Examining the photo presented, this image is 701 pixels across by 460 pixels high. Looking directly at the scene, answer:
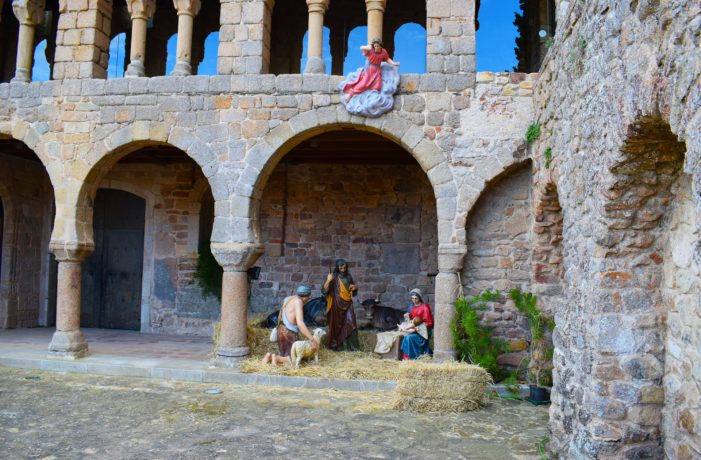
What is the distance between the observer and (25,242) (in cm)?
1194

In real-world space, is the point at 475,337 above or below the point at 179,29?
below

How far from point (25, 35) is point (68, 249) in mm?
3387

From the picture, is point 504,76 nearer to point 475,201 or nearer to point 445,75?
point 445,75

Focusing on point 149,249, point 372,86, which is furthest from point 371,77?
point 149,249

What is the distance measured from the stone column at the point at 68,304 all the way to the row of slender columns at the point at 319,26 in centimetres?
421

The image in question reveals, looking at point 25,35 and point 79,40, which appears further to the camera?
point 25,35

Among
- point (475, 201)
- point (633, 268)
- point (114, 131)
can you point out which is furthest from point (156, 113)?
point (633, 268)

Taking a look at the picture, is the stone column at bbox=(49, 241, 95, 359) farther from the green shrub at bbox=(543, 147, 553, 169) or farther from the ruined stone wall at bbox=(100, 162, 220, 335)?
the green shrub at bbox=(543, 147, 553, 169)

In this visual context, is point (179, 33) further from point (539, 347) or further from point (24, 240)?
point (539, 347)

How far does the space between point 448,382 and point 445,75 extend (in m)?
3.98

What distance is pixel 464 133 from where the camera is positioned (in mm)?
7977

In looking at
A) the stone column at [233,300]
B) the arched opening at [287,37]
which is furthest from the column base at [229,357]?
the arched opening at [287,37]

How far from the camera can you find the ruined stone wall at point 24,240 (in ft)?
37.9

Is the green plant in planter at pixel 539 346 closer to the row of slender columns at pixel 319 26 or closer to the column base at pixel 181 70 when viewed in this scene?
the row of slender columns at pixel 319 26
